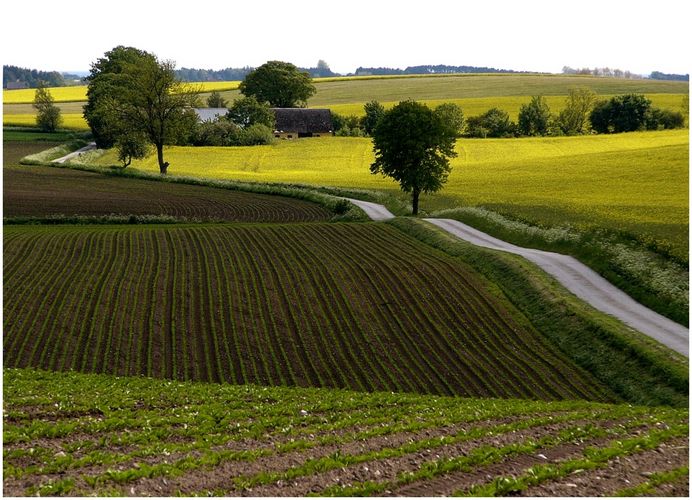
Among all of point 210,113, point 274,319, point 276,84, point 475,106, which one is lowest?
point 274,319

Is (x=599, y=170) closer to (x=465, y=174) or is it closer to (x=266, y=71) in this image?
(x=465, y=174)

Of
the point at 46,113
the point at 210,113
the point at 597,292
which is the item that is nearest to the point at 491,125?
the point at 210,113

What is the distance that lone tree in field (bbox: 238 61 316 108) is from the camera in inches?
5556

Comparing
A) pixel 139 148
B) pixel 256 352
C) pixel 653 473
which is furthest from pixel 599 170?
pixel 653 473

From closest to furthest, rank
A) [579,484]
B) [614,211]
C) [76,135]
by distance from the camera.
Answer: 1. [579,484]
2. [614,211]
3. [76,135]

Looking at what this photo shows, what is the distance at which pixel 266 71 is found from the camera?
14138 centimetres

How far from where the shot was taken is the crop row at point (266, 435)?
13.0 meters

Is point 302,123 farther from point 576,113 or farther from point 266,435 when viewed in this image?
point 266,435

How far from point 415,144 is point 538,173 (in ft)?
90.6

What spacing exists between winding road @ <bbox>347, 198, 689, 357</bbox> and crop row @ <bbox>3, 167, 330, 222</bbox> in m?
17.7

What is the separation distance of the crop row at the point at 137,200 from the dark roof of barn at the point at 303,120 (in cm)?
5151

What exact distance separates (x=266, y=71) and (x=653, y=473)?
135963mm

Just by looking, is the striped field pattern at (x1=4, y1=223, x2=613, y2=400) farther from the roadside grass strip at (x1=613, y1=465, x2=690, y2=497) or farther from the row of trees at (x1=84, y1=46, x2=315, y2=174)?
the row of trees at (x1=84, y1=46, x2=315, y2=174)

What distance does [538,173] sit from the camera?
8131 cm
